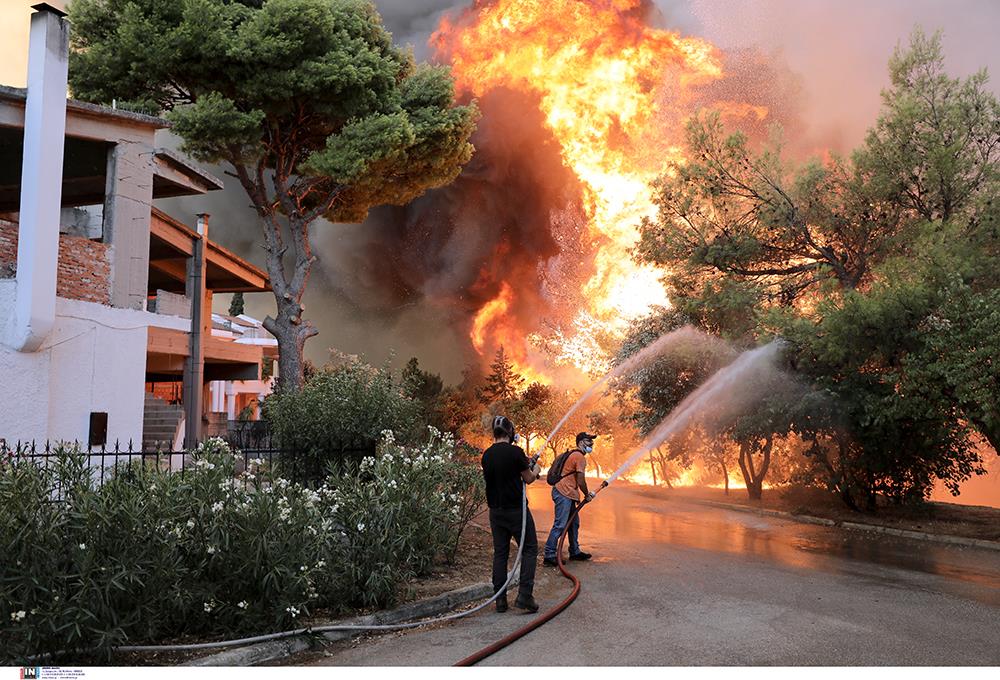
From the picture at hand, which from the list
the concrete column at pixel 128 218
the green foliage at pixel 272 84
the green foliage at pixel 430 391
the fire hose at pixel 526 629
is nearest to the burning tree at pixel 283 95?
the green foliage at pixel 272 84

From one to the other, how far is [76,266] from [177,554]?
24.1 ft

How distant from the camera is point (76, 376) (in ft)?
37.0

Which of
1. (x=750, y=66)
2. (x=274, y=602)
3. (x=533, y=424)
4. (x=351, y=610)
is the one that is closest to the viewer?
(x=274, y=602)

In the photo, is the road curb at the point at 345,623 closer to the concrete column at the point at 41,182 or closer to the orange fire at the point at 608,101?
the concrete column at the point at 41,182

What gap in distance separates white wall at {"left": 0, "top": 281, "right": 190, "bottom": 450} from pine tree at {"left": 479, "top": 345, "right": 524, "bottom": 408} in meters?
40.2

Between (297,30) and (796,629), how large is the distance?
19.6m

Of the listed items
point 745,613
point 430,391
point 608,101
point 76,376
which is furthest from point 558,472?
point 430,391

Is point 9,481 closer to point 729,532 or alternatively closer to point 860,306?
point 729,532

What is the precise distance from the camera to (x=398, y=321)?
5816cm

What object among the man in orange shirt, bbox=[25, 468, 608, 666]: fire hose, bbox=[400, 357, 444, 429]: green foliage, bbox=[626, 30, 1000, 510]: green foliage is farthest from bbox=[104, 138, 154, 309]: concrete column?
bbox=[400, 357, 444, 429]: green foliage

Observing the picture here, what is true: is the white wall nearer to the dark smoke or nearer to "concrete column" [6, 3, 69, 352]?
"concrete column" [6, 3, 69, 352]

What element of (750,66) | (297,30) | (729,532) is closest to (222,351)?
(297,30)

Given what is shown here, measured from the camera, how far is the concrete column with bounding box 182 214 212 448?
23.0 m

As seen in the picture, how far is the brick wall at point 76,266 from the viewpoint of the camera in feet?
36.1
